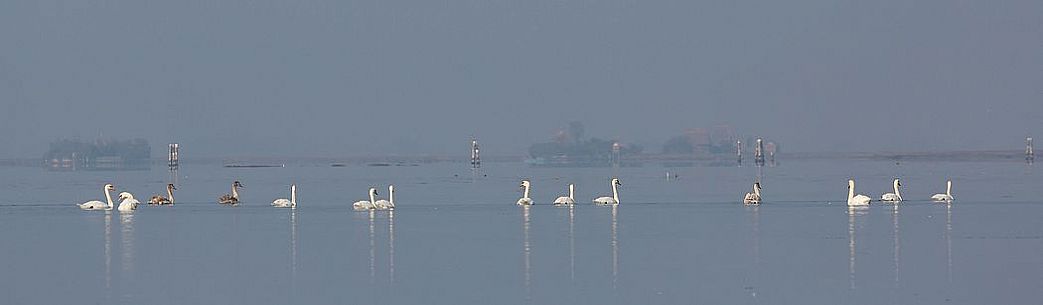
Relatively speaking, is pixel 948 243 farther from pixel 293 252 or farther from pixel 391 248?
pixel 293 252

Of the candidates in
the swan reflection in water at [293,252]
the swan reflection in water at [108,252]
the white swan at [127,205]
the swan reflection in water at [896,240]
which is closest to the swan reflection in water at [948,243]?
the swan reflection in water at [896,240]

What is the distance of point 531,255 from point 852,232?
6385mm

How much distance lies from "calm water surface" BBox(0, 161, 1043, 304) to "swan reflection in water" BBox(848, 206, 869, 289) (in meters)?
0.07

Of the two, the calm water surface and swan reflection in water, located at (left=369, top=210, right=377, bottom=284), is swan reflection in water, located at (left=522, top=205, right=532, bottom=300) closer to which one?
the calm water surface

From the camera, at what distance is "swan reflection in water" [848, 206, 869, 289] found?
1879 cm

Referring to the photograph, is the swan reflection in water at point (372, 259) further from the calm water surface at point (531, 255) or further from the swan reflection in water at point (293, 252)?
the swan reflection in water at point (293, 252)

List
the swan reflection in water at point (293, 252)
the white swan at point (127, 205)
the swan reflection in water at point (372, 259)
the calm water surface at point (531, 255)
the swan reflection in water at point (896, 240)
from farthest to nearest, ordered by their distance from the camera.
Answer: the white swan at point (127, 205), the swan reflection in water at point (896, 240), the swan reflection in water at point (372, 259), the swan reflection in water at point (293, 252), the calm water surface at point (531, 255)

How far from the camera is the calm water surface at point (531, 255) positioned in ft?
55.3

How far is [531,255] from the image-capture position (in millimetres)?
21484

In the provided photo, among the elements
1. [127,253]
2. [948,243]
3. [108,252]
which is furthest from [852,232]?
[108,252]

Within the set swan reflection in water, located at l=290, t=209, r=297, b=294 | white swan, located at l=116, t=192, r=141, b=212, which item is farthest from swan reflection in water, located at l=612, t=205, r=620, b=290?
white swan, located at l=116, t=192, r=141, b=212

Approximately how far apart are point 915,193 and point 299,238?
85.3 ft

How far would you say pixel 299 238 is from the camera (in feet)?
83.8

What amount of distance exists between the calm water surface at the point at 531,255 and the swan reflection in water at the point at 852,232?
2.8 inches
